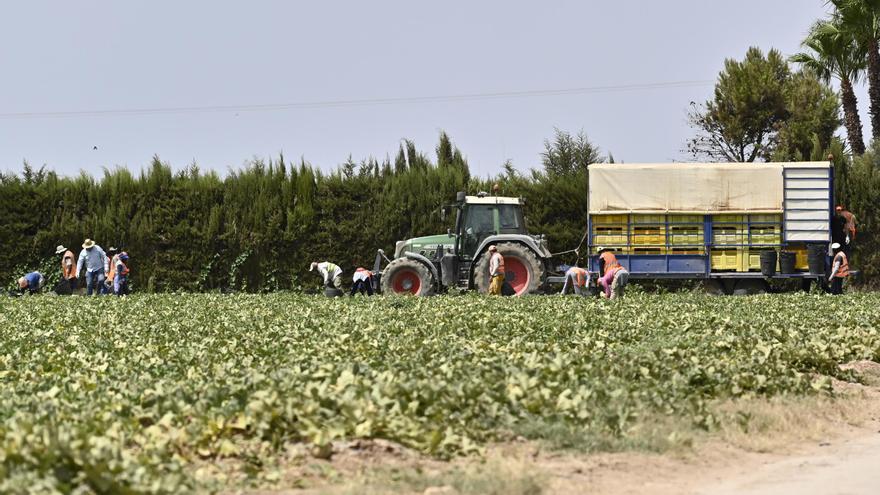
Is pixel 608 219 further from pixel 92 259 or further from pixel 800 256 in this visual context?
pixel 92 259

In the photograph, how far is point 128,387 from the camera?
34.6 feet

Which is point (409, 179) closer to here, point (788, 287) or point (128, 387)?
point (788, 287)

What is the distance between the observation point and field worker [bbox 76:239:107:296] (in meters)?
33.1

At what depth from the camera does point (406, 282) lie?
30.4 m

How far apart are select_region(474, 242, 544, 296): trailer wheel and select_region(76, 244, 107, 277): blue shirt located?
1017 centimetres

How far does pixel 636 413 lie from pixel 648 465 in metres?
1.10

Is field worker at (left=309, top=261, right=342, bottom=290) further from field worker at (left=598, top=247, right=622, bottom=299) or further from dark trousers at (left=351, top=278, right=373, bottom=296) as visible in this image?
field worker at (left=598, top=247, right=622, bottom=299)

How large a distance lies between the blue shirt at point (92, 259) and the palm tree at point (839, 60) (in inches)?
872

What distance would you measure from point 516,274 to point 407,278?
2.67 m

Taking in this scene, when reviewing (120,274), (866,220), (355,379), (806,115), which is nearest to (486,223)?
(120,274)

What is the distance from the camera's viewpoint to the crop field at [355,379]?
8.08 meters

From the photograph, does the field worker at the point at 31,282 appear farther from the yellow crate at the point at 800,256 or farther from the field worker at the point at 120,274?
the yellow crate at the point at 800,256

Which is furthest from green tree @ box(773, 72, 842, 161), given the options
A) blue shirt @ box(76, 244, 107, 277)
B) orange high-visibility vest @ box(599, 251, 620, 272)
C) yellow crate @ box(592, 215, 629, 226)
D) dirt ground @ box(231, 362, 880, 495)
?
dirt ground @ box(231, 362, 880, 495)

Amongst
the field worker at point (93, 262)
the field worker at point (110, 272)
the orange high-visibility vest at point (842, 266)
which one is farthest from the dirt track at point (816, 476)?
the field worker at point (93, 262)
